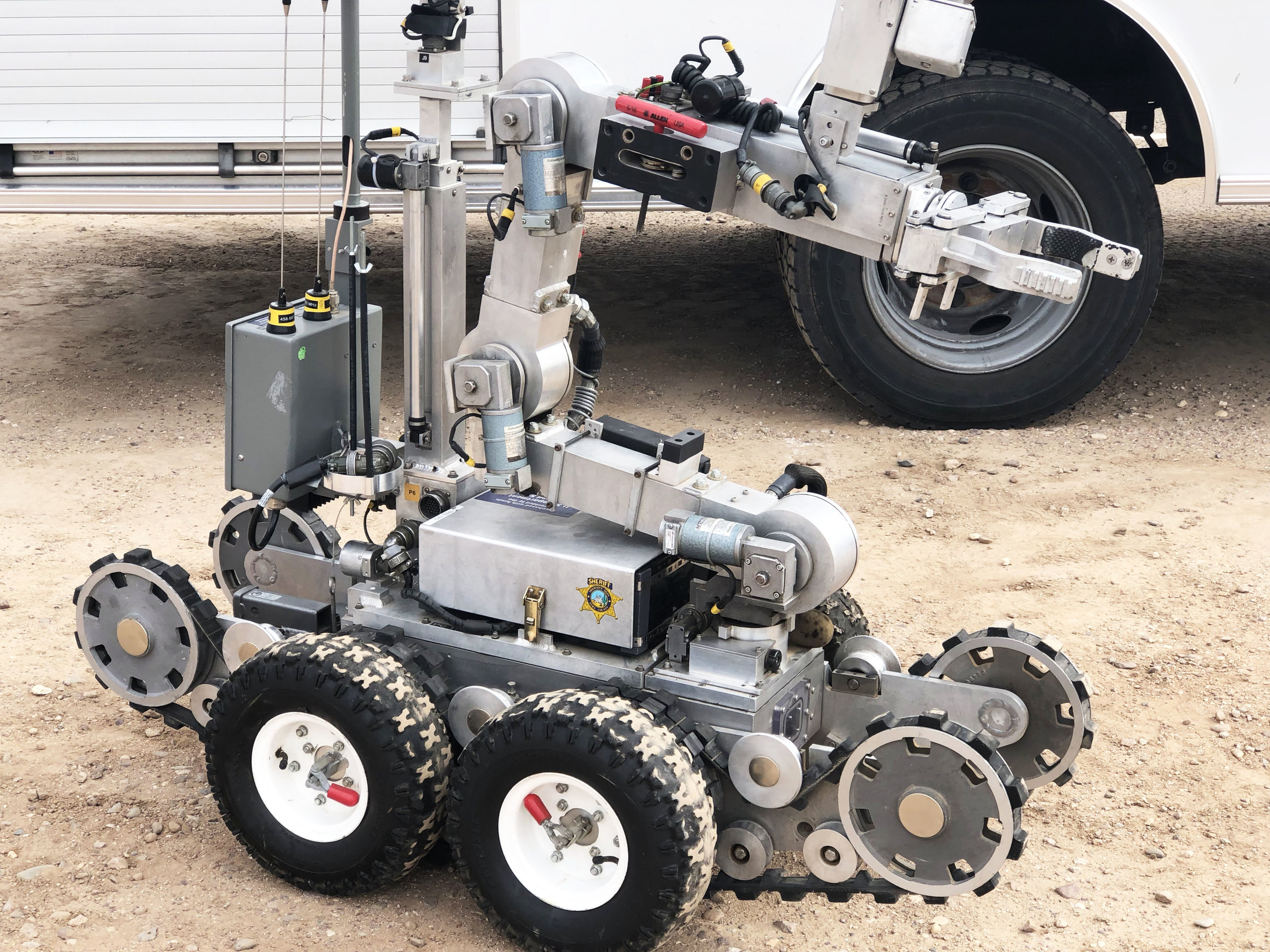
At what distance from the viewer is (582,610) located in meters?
3.49

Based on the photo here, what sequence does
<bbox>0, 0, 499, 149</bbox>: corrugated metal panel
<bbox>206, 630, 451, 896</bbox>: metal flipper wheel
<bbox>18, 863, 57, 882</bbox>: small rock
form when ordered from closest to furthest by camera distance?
<bbox>206, 630, 451, 896</bbox>: metal flipper wheel < <bbox>18, 863, 57, 882</bbox>: small rock < <bbox>0, 0, 499, 149</bbox>: corrugated metal panel

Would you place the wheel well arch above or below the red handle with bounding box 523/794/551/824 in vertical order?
above

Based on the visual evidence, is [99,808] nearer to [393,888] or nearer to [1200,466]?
[393,888]

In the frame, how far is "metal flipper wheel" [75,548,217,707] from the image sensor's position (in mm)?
3889

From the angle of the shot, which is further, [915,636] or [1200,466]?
[1200,466]

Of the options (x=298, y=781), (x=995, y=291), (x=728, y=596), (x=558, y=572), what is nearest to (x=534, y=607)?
(x=558, y=572)

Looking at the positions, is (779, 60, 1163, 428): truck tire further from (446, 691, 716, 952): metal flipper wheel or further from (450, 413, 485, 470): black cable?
(446, 691, 716, 952): metal flipper wheel

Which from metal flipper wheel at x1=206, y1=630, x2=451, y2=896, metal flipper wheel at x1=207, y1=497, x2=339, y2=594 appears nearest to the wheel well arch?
metal flipper wheel at x1=207, y1=497, x2=339, y2=594

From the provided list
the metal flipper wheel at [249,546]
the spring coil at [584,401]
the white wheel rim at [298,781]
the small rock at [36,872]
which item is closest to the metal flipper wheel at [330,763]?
the white wheel rim at [298,781]

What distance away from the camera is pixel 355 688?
3.36m

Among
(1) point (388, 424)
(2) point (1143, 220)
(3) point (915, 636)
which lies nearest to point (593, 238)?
(1) point (388, 424)

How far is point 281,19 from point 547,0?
1.14 meters

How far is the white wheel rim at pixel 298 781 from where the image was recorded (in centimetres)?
349

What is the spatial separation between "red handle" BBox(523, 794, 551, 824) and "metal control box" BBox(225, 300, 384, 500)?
122 cm
